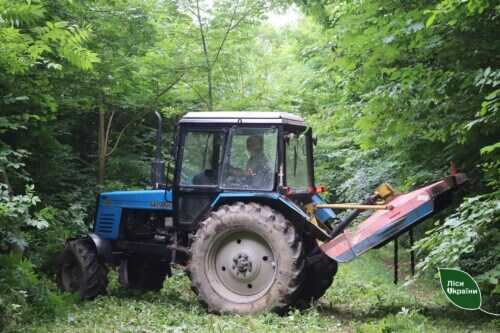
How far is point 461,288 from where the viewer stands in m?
3.35

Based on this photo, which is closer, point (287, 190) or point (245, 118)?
point (287, 190)

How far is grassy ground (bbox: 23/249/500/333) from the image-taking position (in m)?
5.68

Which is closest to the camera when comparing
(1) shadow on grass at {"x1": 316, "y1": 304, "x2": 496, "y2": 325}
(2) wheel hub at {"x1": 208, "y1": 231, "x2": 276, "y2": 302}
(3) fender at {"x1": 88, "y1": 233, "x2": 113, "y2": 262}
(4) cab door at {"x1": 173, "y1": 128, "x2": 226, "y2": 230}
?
(1) shadow on grass at {"x1": 316, "y1": 304, "x2": 496, "y2": 325}

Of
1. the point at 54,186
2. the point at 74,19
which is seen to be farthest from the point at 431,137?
the point at 54,186

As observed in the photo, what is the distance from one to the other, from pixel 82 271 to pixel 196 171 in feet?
6.55

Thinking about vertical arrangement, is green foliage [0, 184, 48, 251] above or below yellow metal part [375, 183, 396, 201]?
below

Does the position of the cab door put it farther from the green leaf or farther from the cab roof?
the green leaf

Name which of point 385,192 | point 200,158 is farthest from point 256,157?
point 385,192

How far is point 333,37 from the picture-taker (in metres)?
8.00

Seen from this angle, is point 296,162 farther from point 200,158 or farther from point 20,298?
point 20,298

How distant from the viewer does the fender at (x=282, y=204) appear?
6656 mm

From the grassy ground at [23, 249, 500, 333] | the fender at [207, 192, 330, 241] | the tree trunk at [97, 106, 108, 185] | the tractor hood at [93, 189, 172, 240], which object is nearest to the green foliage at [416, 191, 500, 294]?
the grassy ground at [23, 249, 500, 333]

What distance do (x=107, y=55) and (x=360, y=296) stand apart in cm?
529

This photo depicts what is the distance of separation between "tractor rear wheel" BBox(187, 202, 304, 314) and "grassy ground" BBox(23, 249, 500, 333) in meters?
A: 0.23
